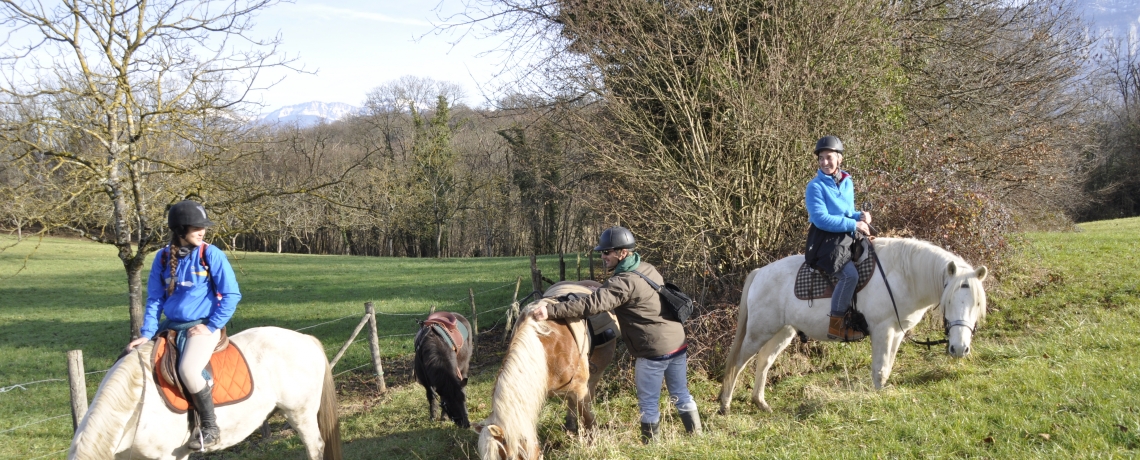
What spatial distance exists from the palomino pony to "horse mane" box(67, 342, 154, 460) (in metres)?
2.36

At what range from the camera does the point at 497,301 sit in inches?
628

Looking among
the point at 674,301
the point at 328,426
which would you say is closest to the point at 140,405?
the point at 328,426

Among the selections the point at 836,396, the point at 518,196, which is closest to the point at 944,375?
the point at 836,396

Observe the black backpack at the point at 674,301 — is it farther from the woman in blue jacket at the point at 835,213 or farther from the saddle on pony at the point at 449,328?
the saddle on pony at the point at 449,328

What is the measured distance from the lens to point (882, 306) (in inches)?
204

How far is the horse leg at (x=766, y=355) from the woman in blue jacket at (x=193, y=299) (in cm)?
449

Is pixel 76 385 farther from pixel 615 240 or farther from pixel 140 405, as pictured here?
pixel 615 240

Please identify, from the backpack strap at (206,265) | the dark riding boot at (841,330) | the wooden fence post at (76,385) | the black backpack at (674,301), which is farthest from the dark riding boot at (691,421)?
the wooden fence post at (76,385)

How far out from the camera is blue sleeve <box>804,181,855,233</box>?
510 cm

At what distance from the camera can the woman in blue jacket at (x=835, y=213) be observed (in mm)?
5168

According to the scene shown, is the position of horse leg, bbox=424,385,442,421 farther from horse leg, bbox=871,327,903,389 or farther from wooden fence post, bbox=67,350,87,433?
horse leg, bbox=871,327,903,389

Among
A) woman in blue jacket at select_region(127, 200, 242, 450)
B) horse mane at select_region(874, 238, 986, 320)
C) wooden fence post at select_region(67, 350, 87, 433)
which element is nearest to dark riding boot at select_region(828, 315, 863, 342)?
horse mane at select_region(874, 238, 986, 320)

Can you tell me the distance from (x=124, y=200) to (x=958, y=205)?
38.2ft

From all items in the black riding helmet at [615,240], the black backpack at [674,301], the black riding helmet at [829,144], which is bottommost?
the black backpack at [674,301]
